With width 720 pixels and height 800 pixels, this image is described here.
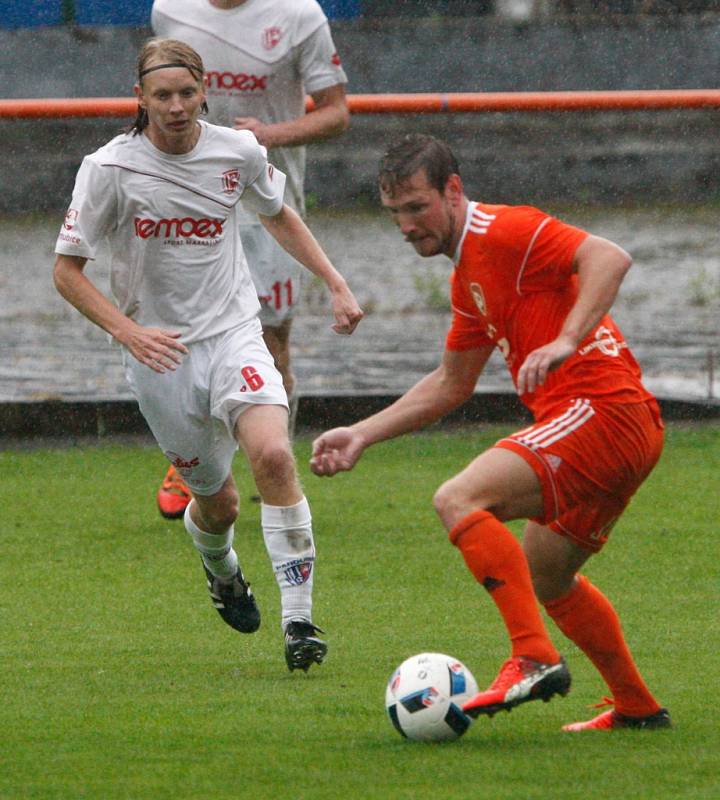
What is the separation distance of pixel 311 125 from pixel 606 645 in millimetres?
3947

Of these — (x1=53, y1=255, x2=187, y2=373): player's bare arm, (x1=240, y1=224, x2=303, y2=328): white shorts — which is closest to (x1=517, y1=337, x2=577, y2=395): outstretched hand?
(x1=53, y1=255, x2=187, y2=373): player's bare arm

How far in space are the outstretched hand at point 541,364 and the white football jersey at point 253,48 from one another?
13.2ft

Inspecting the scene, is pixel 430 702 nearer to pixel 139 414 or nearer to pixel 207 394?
pixel 207 394

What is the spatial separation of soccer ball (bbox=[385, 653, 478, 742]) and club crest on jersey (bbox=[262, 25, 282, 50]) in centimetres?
417

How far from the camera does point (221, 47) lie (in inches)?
312

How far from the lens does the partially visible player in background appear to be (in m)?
7.93

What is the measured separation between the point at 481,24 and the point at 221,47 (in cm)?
922

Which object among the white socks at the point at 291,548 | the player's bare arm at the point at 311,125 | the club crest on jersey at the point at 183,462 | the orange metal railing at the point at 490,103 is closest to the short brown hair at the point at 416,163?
the white socks at the point at 291,548

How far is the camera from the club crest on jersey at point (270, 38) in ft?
26.0

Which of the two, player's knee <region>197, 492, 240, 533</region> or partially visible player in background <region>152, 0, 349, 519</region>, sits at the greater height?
partially visible player in background <region>152, 0, 349, 519</region>

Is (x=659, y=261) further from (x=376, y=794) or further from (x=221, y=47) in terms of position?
(x=376, y=794)

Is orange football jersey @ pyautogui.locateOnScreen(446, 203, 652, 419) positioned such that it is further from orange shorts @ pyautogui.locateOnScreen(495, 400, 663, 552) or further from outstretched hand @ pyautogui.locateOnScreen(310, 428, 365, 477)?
outstretched hand @ pyautogui.locateOnScreen(310, 428, 365, 477)

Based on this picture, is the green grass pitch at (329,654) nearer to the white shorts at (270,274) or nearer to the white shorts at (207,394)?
the white shorts at (207,394)

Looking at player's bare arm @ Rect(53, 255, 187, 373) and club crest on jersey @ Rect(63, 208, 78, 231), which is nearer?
player's bare arm @ Rect(53, 255, 187, 373)
